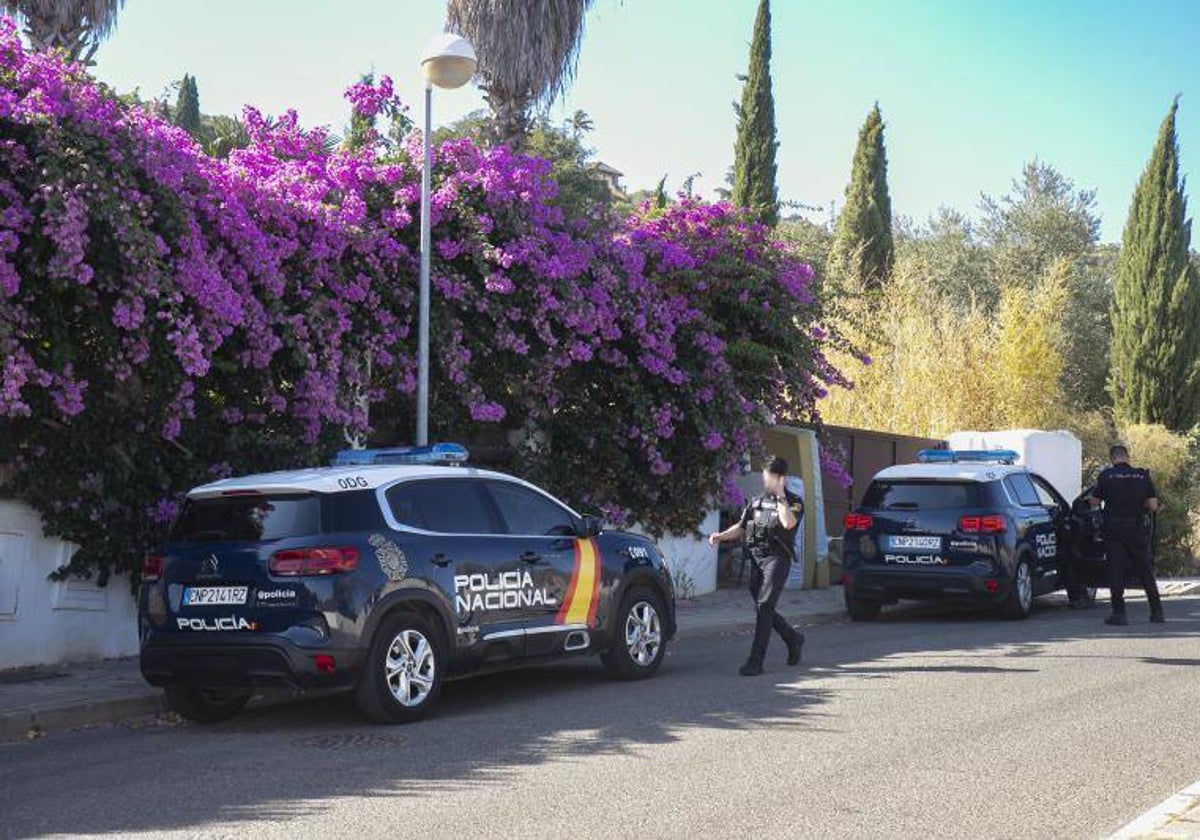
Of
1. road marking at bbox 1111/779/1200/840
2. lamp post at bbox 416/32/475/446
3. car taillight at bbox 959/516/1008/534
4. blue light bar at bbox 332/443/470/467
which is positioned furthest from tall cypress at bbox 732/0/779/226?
road marking at bbox 1111/779/1200/840

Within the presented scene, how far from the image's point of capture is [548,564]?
33.3ft

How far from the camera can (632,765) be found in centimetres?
744

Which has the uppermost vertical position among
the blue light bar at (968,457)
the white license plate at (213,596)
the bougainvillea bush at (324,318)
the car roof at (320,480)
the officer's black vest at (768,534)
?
the bougainvillea bush at (324,318)

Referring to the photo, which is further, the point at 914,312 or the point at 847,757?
the point at 914,312

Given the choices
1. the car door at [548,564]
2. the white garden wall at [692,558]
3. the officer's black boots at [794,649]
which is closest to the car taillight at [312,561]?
the car door at [548,564]

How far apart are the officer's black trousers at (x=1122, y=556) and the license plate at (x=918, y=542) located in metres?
1.79

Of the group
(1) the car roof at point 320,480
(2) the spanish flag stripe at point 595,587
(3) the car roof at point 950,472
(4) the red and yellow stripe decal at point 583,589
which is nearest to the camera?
(1) the car roof at point 320,480

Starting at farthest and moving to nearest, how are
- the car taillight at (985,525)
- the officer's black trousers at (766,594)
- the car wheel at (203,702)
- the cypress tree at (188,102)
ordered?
the cypress tree at (188,102) → the car taillight at (985,525) → the officer's black trousers at (766,594) → the car wheel at (203,702)

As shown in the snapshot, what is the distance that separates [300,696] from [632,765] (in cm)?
401

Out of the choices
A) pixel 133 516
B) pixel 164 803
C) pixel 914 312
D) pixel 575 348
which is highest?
pixel 914 312

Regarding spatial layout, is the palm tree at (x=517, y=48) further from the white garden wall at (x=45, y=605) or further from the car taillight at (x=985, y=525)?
the white garden wall at (x=45, y=605)

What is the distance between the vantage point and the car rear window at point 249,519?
8.80 metres

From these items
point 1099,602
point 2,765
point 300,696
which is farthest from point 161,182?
point 1099,602

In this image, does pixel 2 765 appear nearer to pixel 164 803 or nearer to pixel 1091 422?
pixel 164 803
